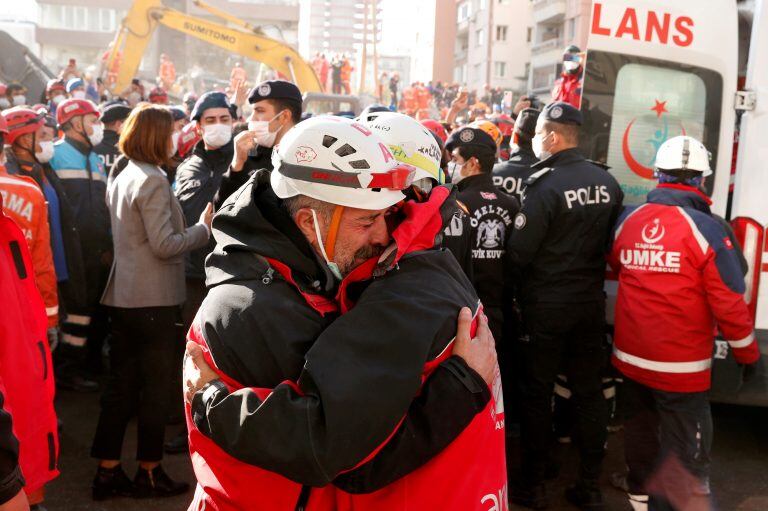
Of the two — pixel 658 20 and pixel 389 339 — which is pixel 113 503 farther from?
pixel 658 20

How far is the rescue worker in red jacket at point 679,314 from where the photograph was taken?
11.9 ft

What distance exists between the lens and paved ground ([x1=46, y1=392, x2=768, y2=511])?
4172mm

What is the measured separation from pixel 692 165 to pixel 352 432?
2.78 meters

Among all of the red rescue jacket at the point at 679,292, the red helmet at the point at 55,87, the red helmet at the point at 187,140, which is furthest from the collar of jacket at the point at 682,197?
the red helmet at the point at 55,87

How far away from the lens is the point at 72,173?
19.4 feet

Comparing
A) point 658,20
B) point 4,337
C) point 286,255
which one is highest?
point 658,20

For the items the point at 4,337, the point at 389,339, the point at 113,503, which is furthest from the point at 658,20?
the point at 113,503

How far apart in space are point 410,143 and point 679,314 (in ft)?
5.35

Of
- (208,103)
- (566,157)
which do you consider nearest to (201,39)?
(208,103)

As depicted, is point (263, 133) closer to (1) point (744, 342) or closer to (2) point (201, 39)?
(1) point (744, 342)

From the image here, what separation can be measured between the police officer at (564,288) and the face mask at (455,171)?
45 centimetres

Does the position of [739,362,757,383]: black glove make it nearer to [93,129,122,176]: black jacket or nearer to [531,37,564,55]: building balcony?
[93,129,122,176]: black jacket

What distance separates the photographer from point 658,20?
433 centimetres

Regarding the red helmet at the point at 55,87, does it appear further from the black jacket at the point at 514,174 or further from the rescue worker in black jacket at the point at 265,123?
the black jacket at the point at 514,174
